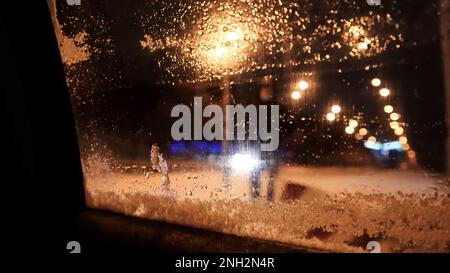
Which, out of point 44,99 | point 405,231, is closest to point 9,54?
point 44,99

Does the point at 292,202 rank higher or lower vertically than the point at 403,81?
lower

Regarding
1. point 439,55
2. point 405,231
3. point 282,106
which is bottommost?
point 405,231

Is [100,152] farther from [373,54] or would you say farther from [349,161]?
[373,54]

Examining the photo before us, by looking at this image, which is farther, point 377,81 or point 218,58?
point 218,58

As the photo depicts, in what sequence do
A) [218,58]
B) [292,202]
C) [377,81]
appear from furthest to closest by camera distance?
[218,58] → [292,202] → [377,81]

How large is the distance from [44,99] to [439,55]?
253 cm

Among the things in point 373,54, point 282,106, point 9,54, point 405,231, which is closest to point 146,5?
point 9,54

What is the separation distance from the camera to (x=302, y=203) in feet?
8.32

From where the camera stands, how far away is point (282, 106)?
8.50 ft

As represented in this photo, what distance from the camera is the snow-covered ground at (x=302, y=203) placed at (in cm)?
224

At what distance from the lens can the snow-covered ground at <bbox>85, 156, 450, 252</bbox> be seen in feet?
7.35

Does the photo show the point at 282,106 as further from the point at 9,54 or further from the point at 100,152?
the point at 9,54

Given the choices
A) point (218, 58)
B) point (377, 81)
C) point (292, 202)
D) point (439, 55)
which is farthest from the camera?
point (218, 58)

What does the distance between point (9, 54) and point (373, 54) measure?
Answer: 2.31 meters
